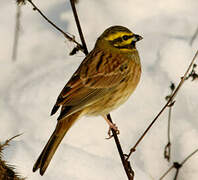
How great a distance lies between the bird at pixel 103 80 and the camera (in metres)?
3.73

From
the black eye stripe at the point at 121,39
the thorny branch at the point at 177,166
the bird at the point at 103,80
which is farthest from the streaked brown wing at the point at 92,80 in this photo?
the thorny branch at the point at 177,166

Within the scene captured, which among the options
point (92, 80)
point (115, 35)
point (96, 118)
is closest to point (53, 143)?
point (92, 80)

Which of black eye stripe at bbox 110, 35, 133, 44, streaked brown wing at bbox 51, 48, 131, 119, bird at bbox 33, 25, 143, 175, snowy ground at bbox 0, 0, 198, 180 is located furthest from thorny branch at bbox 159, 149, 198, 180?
black eye stripe at bbox 110, 35, 133, 44

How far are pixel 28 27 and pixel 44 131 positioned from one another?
6.13 ft

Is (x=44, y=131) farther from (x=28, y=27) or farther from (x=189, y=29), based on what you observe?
(x=189, y=29)

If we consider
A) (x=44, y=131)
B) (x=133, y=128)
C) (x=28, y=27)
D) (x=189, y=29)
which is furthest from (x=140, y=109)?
(x=28, y=27)

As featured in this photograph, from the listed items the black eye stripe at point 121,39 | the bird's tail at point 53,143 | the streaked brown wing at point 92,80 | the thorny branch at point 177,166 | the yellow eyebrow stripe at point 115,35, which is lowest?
the thorny branch at point 177,166

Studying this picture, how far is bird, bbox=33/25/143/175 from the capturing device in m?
3.73

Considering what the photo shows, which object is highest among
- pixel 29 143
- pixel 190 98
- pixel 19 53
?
pixel 19 53

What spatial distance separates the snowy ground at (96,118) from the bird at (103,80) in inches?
8.2

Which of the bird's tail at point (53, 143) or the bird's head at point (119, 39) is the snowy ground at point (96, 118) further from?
the bird's tail at point (53, 143)

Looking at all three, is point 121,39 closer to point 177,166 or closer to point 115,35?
point 115,35

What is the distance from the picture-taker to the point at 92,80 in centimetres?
391

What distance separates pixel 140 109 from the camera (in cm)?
496
